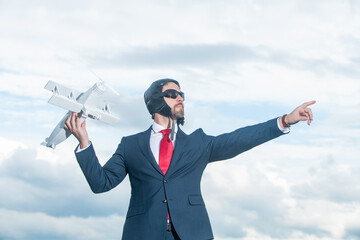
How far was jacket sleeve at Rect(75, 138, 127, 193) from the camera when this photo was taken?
7594 millimetres

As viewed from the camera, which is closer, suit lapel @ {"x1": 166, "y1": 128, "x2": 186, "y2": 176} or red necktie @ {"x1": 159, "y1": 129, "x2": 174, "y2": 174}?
suit lapel @ {"x1": 166, "y1": 128, "x2": 186, "y2": 176}

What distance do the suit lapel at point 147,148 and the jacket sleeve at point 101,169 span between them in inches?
18.2

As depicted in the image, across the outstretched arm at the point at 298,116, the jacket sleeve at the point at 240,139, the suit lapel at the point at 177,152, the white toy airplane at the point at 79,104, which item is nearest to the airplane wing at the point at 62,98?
the white toy airplane at the point at 79,104

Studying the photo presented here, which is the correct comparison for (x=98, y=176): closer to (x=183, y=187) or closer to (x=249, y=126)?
(x=183, y=187)

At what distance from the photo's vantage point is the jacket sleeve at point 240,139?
7633 mm

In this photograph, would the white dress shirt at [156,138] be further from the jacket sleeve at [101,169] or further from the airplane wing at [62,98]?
the airplane wing at [62,98]

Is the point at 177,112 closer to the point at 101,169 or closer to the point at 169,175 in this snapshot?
the point at 169,175

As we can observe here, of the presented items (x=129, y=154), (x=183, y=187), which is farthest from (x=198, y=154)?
(x=129, y=154)

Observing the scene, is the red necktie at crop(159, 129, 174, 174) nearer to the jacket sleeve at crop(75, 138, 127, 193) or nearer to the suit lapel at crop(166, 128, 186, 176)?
the suit lapel at crop(166, 128, 186, 176)

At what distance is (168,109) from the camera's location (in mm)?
8055

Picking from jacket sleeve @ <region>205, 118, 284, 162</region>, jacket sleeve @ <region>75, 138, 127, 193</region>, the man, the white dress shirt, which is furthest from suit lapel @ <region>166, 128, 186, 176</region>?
jacket sleeve @ <region>75, 138, 127, 193</region>

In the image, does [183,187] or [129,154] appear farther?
[129,154]

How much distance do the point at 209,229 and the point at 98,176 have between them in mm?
2036

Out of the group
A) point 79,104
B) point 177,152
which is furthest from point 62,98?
point 177,152
